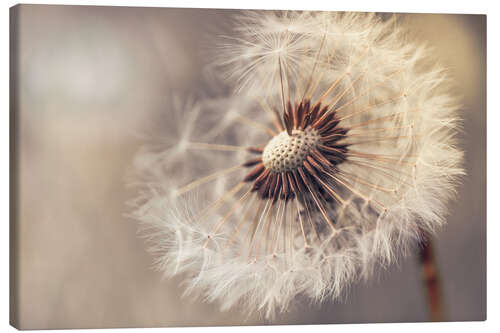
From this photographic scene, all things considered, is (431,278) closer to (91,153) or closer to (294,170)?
(294,170)

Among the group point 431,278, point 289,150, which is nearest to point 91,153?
point 289,150

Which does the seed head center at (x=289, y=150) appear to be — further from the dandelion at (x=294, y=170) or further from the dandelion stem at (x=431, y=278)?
the dandelion stem at (x=431, y=278)

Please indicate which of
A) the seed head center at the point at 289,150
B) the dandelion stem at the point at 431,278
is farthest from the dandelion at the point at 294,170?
the dandelion stem at the point at 431,278

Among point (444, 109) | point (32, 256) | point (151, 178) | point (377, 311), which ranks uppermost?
point (444, 109)

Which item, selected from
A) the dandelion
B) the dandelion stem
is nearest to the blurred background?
the dandelion
